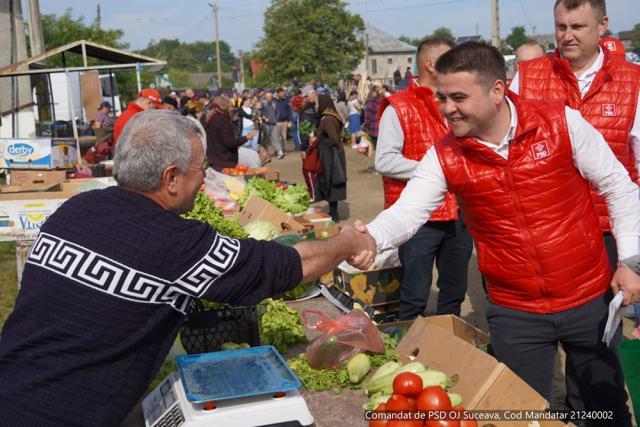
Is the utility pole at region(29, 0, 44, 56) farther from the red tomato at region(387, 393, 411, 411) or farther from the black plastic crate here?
the red tomato at region(387, 393, 411, 411)

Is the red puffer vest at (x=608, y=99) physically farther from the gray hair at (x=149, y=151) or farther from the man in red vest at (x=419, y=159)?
the gray hair at (x=149, y=151)

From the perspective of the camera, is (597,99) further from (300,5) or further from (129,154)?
(300,5)

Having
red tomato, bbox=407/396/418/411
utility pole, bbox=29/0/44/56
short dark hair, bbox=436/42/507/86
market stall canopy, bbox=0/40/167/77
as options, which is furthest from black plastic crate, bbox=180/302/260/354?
utility pole, bbox=29/0/44/56

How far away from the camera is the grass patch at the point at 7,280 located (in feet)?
23.4

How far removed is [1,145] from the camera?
10.5m

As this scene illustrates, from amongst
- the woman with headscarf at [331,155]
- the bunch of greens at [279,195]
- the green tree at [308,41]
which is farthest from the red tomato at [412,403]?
the green tree at [308,41]

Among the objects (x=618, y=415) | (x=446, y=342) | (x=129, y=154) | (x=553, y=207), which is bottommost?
(x=618, y=415)

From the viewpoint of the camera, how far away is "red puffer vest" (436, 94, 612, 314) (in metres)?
2.88

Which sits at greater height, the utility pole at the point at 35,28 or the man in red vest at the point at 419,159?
the utility pole at the point at 35,28

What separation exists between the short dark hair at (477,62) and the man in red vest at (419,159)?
1.79m

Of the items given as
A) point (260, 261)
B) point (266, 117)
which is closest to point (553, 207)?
point (260, 261)

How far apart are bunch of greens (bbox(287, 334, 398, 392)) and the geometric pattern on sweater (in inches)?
32.9

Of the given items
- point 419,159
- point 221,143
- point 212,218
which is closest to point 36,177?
point 221,143

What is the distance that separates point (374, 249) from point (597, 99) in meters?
1.52
